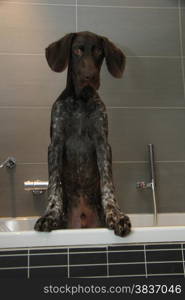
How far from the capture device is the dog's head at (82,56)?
59.4 inches

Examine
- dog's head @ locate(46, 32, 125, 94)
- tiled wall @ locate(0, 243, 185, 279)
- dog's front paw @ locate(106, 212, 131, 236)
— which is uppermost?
dog's head @ locate(46, 32, 125, 94)

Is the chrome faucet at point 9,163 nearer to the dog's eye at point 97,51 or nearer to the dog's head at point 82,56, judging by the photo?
the dog's head at point 82,56

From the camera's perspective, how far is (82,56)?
1.52m

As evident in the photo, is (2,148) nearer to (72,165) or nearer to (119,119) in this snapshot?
(119,119)

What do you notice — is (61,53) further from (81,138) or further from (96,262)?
(96,262)

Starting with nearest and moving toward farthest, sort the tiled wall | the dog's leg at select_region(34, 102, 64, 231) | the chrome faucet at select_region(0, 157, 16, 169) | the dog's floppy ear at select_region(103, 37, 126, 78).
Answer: the tiled wall, the dog's leg at select_region(34, 102, 64, 231), the dog's floppy ear at select_region(103, 37, 126, 78), the chrome faucet at select_region(0, 157, 16, 169)

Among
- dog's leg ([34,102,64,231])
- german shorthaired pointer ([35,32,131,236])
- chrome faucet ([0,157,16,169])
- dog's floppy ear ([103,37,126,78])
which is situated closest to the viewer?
dog's leg ([34,102,64,231])

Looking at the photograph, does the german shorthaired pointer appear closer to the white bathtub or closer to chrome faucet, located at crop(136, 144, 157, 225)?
the white bathtub

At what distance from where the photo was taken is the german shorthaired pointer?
148 centimetres

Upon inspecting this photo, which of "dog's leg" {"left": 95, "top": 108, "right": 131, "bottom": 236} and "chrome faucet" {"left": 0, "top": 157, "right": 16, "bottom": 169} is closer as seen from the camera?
"dog's leg" {"left": 95, "top": 108, "right": 131, "bottom": 236}

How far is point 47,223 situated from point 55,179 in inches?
11.4

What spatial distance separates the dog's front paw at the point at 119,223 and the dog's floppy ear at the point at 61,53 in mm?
656

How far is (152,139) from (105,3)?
106 cm

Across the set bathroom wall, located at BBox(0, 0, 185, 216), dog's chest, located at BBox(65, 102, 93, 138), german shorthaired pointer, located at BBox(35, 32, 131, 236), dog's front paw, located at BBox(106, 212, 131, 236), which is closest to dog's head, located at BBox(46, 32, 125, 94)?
german shorthaired pointer, located at BBox(35, 32, 131, 236)
